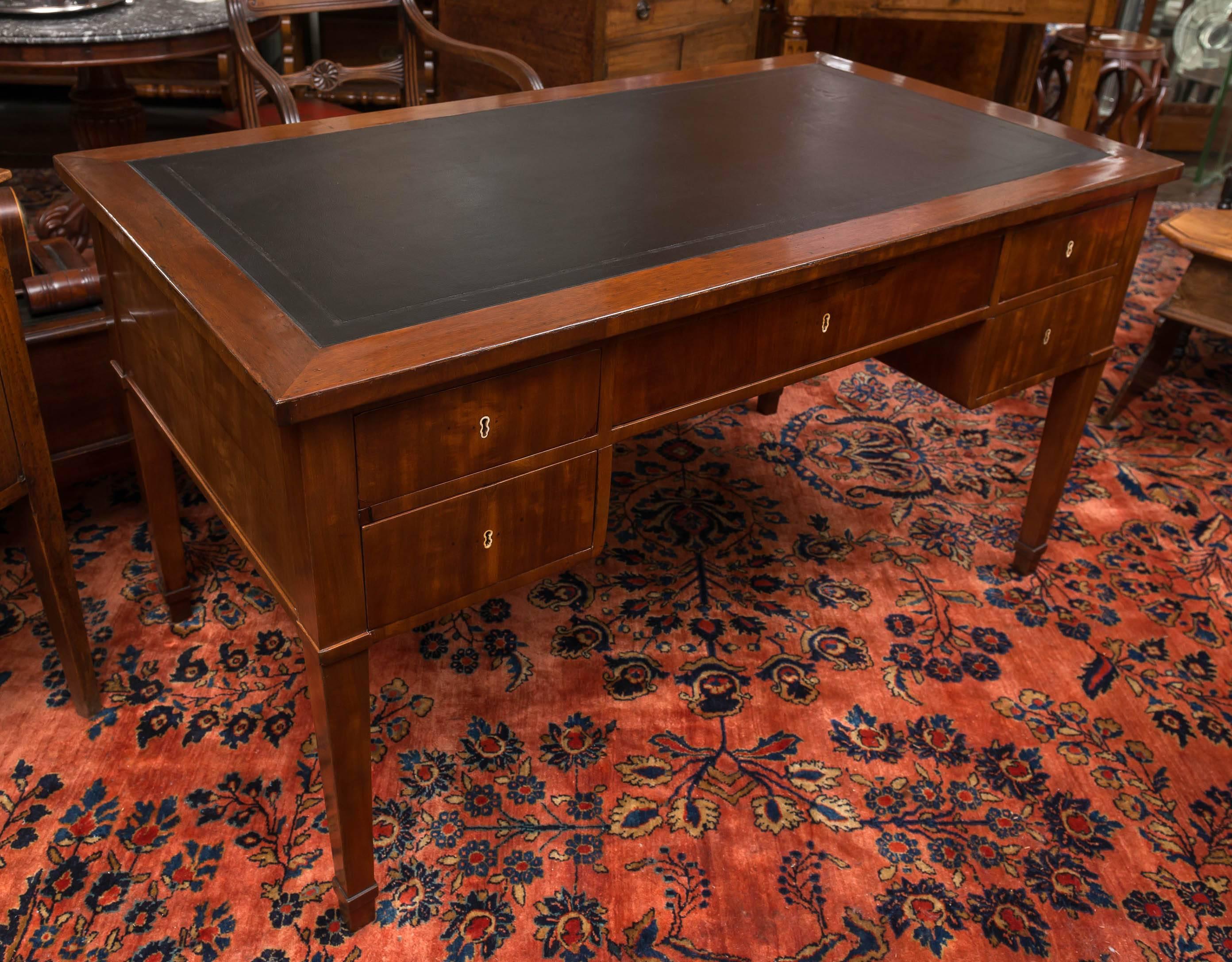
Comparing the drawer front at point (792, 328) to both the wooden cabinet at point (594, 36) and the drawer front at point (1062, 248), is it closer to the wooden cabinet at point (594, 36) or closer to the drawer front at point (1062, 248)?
the drawer front at point (1062, 248)

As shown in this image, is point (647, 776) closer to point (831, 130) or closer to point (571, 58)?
point (831, 130)

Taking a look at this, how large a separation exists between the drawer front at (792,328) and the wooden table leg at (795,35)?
6.93 ft

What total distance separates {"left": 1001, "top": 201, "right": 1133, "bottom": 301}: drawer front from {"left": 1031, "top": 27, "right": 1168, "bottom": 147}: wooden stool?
6.99 feet

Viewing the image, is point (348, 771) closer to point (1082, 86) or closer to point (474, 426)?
point (474, 426)

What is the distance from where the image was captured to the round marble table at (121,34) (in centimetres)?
290

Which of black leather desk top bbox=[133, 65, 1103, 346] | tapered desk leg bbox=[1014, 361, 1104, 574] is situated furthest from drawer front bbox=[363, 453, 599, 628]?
tapered desk leg bbox=[1014, 361, 1104, 574]

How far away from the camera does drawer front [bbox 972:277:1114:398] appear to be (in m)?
2.27

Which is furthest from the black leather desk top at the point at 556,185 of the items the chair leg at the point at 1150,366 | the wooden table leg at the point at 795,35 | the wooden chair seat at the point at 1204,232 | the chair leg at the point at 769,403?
the wooden table leg at the point at 795,35

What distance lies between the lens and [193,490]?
2.90m

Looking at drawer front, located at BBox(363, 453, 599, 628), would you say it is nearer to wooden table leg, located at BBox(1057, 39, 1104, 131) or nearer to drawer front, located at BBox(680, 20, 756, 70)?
drawer front, located at BBox(680, 20, 756, 70)

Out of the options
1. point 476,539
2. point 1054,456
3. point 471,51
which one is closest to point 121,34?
point 471,51

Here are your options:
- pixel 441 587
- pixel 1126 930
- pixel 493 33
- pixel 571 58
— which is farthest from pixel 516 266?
pixel 493 33

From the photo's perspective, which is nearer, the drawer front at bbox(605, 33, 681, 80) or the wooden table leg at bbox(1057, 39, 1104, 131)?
the drawer front at bbox(605, 33, 681, 80)

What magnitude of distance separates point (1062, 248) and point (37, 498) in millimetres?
1997
